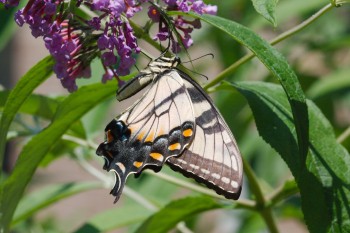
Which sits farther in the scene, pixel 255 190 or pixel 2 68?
pixel 2 68

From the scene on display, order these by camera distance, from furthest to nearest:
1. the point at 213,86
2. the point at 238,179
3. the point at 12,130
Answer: the point at 12,130 → the point at 213,86 → the point at 238,179

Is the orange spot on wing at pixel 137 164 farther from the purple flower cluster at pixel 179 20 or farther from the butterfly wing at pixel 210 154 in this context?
the purple flower cluster at pixel 179 20

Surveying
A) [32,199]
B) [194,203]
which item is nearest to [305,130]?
[194,203]

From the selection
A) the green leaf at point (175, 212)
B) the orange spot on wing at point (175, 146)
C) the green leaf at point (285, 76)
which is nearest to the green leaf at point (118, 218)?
the green leaf at point (175, 212)

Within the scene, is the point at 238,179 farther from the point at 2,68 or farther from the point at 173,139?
the point at 2,68

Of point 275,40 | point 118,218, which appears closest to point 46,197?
point 118,218

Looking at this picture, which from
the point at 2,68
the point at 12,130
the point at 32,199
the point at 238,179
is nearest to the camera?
the point at 238,179

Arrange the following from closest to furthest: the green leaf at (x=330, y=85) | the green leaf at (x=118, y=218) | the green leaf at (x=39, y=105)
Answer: the green leaf at (x=39, y=105) < the green leaf at (x=118, y=218) < the green leaf at (x=330, y=85)

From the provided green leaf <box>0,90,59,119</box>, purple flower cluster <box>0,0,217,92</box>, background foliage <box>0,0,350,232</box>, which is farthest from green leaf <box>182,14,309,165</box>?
green leaf <box>0,90,59,119</box>

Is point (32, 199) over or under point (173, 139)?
under
